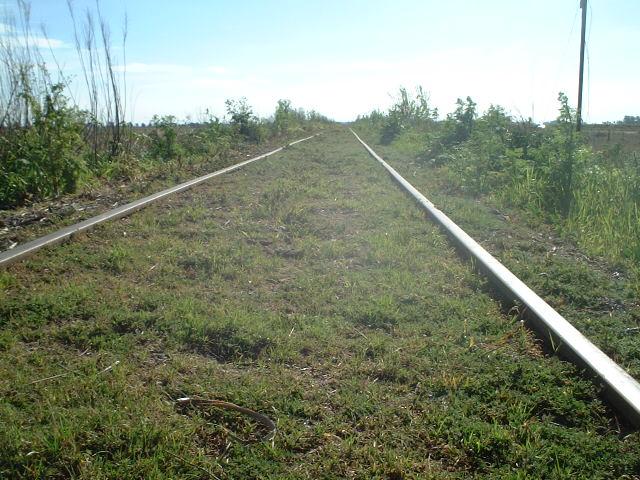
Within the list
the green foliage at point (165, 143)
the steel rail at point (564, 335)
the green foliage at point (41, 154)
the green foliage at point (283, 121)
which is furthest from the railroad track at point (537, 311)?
the green foliage at point (283, 121)

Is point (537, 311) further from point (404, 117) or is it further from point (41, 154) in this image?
point (404, 117)

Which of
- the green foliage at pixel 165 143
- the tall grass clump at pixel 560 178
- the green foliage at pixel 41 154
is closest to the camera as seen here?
the tall grass clump at pixel 560 178

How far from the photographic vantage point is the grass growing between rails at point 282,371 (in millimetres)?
2293

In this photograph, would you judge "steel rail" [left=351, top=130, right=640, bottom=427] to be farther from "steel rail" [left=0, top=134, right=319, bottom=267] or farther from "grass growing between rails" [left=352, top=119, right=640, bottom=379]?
"steel rail" [left=0, top=134, right=319, bottom=267]

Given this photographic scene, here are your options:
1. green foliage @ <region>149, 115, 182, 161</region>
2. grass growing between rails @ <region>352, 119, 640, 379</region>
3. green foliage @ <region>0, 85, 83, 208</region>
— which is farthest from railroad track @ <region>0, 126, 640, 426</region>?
green foliage @ <region>149, 115, 182, 161</region>

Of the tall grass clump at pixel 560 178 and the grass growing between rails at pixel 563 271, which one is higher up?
the tall grass clump at pixel 560 178

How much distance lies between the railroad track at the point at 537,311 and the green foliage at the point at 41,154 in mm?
1836

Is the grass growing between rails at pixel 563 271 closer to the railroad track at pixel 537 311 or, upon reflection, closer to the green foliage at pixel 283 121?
the railroad track at pixel 537 311

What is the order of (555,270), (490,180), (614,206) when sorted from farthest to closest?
(490,180)
(614,206)
(555,270)

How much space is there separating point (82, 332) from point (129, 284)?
0.97m

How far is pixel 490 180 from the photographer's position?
9836 mm

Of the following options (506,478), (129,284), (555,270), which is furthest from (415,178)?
(506,478)

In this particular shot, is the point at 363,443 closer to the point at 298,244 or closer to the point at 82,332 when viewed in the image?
the point at 82,332

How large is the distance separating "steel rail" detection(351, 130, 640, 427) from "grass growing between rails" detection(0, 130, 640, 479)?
3.3 inches
